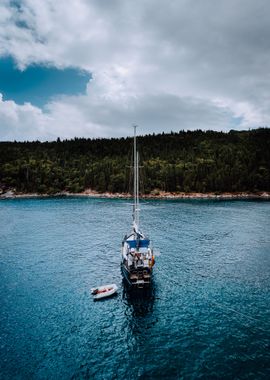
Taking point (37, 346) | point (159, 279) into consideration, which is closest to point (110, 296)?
point (159, 279)

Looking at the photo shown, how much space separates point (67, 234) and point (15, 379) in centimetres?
6038

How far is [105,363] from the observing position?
2781 cm

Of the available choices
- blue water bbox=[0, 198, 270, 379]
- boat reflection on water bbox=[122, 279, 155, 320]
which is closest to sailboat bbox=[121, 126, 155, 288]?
boat reflection on water bbox=[122, 279, 155, 320]

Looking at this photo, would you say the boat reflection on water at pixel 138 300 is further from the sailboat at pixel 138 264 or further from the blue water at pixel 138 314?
the sailboat at pixel 138 264

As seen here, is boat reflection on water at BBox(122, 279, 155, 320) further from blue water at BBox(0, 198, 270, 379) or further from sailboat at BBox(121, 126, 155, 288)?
sailboat at BBox(121, 126, 155, 288)

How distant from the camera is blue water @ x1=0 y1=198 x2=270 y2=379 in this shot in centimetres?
2741

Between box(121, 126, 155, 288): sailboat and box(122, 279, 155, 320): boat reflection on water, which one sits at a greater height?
box(121, 126, 155, 288): sailboat

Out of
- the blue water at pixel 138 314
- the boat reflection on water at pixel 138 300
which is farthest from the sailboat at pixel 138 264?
the blue water at pixel 138 314

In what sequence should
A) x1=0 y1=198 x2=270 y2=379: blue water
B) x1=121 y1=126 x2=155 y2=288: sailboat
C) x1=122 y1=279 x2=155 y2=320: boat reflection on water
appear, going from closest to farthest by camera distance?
x1=0 y1=198 x2=270 y2=379: blue water → x1=122 y1=279 x2=155 y2=320: boat reflection on water → x1=121 y1=126 x2=155 y2=288: sailboat

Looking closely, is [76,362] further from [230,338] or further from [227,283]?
[227,283]

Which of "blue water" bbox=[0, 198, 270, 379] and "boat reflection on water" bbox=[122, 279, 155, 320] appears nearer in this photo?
"blue water" bbox=[0, 198, 270, 379]

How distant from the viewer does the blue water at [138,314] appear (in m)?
27.4

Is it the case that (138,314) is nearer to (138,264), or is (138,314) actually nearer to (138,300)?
(138,300)

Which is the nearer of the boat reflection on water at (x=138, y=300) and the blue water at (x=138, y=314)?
the blue water at (x=138, y=314)
